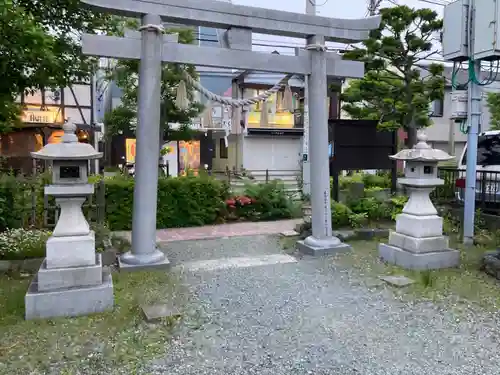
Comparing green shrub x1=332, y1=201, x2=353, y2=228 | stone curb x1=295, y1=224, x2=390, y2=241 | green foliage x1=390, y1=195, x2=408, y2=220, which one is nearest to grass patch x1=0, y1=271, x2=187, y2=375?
stone curb x1=295, y1=224, x2=390, y2=241

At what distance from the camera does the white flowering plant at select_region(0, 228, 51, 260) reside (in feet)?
19.9

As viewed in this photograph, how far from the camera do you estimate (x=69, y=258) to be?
447cm

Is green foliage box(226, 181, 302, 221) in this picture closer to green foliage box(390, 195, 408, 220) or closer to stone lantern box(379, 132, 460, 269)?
green foliage box(390, 195, 408, 220)

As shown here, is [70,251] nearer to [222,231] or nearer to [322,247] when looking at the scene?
[322,247]

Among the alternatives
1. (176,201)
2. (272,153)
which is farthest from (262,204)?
(272,153)

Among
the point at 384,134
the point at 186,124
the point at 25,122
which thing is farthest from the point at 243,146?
the point at 384,134

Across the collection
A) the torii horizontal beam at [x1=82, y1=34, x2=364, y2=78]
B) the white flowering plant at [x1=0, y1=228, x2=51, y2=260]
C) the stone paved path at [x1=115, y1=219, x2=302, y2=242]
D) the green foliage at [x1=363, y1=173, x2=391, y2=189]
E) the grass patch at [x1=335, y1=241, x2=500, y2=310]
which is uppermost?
the torii horizontal beam at [x1=82, y1=34, x2=364, y2=78]

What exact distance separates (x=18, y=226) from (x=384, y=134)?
7.75m

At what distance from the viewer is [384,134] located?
9656mm

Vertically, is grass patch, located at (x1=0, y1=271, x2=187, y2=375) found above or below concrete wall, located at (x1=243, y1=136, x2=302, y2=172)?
below

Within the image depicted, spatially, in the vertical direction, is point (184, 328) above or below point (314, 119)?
below

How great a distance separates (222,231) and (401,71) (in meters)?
6.09

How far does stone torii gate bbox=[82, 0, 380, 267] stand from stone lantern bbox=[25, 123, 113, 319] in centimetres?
121

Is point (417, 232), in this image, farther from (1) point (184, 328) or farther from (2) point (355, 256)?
(1) point (184, 328)
